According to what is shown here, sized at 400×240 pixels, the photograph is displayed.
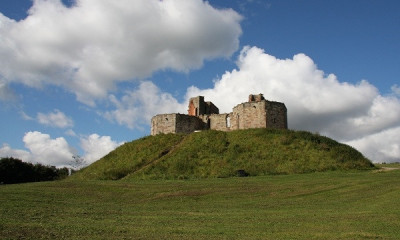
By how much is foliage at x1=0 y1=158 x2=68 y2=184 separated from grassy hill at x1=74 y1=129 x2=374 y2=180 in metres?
12.3

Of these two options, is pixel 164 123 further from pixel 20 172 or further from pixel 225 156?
pixel 20 172

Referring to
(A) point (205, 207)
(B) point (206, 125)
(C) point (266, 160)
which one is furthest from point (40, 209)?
(B) point (206, 125)

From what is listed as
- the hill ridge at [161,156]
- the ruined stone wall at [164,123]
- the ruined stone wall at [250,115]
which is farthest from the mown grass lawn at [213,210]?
the ruined stone wall at [164,123]

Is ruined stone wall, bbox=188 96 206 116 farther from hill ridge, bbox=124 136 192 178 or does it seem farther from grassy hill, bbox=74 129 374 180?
hill ridge, bbox=124 136 192 178

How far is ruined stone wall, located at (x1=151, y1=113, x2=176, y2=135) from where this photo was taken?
149ft

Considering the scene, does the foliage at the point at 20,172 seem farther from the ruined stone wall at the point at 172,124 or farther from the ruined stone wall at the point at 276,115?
the ruined stone wall at the point at 276,115

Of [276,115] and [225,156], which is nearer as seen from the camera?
[225,156]

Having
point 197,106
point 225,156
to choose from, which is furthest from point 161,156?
A: point 197,106

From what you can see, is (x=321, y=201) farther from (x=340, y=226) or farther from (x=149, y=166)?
(x=149, y=166)

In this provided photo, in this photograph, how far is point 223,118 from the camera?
4628 centimetres

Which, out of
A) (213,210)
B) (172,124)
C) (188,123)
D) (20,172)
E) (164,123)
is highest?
(188,123)

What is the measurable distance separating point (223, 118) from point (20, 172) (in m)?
27.1

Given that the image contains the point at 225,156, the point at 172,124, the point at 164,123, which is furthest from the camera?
the point at 164,123

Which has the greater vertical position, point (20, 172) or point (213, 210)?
point (20, 172)
